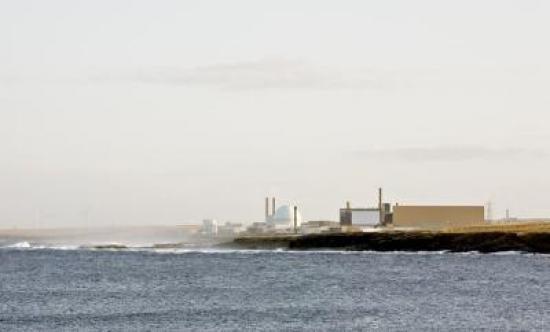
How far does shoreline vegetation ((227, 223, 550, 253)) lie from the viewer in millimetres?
159625

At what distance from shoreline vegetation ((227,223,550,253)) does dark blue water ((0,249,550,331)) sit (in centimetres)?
Result: 2343

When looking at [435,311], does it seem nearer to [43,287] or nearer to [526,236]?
[43,287]

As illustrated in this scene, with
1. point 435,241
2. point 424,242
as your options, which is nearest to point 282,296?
point 424,242

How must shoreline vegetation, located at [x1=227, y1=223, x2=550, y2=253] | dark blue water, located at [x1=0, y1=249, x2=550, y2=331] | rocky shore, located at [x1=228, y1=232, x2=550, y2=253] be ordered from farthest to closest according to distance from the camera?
1. shoreline vegetation, located at [x1=227, y1=223, x2=550, y2=253]
2. rocky shore, located at [x1=228, y1=232, x2=550, y2=253]
3. dark blue water, located at [x1=0, y1=249, x2=550, y2=331]

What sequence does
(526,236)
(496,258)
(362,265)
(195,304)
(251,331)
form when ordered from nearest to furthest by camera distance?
(251,331) → (195,304) → (362,265) → (496,258) → (526,236)

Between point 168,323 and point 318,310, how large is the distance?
36.3 feet

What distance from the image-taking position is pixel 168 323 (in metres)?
64.4

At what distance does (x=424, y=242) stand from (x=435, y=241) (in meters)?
1.58

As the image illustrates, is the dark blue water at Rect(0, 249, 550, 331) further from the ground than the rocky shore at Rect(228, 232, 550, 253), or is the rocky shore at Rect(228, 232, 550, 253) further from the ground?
the rocky shore at Rect(228, 232, 550, 253)

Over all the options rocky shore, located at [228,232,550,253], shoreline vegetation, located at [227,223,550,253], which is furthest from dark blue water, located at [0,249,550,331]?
rocky shore, located at [228,232,550,253]

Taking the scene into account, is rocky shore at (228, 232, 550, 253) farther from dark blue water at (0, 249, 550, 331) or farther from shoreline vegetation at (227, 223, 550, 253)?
dark blue water at (0, 249, 550, 331)

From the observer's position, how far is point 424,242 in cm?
17188

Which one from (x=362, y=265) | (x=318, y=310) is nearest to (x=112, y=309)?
(x=318, y=310)

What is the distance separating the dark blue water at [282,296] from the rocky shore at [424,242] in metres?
23.6
